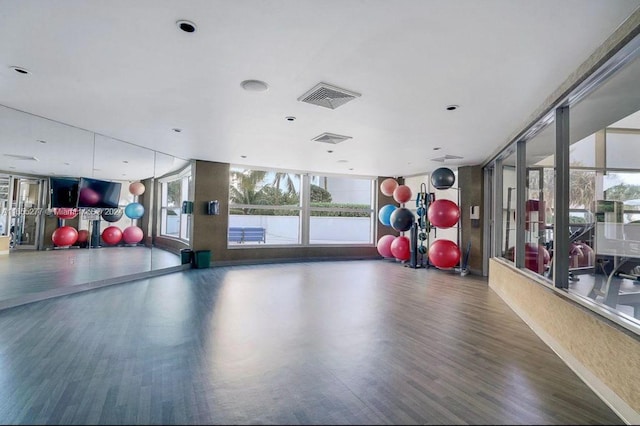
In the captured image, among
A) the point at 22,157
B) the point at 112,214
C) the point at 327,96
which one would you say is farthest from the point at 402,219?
the point at 22,157

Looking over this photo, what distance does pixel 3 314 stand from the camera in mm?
4074

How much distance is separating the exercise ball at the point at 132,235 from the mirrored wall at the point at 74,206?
0.06 ft

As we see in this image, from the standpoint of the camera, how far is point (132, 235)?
7488mm

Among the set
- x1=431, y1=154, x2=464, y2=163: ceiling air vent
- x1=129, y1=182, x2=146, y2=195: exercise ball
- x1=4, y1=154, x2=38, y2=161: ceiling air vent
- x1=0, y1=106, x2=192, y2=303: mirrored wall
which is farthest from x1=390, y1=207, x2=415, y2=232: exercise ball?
x1=4, y1=154, x2=38, y2=161: ceiling air vent

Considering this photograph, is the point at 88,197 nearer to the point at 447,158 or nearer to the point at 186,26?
the point at 186,26

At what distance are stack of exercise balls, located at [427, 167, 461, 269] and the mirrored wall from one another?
19.9ft

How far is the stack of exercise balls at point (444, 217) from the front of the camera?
23.6ft

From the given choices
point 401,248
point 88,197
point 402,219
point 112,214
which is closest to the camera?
point 88,197

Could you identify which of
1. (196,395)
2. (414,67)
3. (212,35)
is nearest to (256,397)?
(196,395)

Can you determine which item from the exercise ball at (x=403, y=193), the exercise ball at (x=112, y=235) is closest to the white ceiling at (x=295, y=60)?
the exercise ball at (x=112, y=235)

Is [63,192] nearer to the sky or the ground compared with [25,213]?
nearer to the sky

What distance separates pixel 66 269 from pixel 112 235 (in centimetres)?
106

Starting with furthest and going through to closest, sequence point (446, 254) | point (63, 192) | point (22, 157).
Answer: point (446, 254), point (63, 192), point (22, 157)

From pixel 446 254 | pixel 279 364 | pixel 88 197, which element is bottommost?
pixel 279 364
